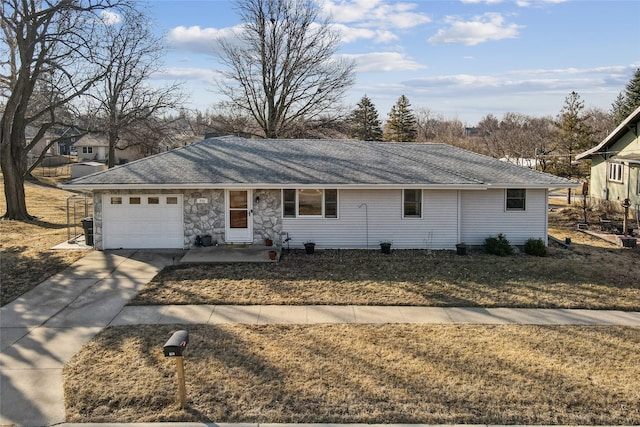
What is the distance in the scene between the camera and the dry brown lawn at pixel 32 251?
1254cm

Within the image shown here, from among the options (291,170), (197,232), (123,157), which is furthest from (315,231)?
(123,157)

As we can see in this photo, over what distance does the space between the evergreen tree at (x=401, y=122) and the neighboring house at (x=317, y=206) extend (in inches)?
1530

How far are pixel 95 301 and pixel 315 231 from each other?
729 centimetres

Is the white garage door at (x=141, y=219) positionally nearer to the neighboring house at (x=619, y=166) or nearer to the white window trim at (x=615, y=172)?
the neighboring house at (x=619, y=166)

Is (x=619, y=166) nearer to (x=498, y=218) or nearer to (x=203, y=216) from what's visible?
(x=498, y=218)

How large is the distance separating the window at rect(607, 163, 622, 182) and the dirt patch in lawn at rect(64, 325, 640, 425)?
64.2 ft

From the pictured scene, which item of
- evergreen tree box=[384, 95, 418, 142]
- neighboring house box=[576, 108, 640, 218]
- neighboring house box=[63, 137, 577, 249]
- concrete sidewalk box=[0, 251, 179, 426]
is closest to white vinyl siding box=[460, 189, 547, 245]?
neighboring house box=[63, 137, 577, 249]

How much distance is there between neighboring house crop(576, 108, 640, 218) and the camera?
2394 centimetres

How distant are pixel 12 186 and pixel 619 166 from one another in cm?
3075

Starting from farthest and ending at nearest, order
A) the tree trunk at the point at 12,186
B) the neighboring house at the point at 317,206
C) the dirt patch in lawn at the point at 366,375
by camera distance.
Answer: the tree trunk at the point at 12,186 < the neighboring house at the point at 317,206 < the dirt patch in lawn at the point at 366,375

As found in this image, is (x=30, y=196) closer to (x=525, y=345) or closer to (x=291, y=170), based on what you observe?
(x=291, y=170)

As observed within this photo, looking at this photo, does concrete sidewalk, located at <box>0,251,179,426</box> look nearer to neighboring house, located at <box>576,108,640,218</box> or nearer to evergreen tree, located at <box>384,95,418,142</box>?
neighboring house, located at <box>576,108,640,218</box>

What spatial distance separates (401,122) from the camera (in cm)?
5528

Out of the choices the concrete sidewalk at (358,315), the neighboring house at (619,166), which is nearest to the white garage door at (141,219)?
the concrete sidewalk at (358,315)
